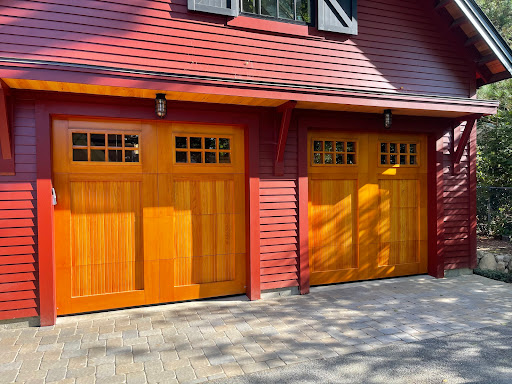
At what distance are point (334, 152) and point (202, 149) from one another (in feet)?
6.72

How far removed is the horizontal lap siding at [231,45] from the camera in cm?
382

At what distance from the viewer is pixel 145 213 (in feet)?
14.4

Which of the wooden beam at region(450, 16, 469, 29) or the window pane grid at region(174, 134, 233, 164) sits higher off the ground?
the wooden beam at region(450, 16, 469, 29)

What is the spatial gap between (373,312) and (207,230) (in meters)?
2.34

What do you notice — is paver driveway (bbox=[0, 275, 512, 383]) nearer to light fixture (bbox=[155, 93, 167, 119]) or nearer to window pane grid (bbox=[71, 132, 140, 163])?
window pane grid (bbox=[71, 132, 140, 163])

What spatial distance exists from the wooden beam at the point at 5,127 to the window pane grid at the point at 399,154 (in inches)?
197

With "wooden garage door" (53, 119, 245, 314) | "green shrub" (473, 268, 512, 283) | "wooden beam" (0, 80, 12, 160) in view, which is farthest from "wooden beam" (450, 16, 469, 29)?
"wooden beam" (0, 80, 12, 160)

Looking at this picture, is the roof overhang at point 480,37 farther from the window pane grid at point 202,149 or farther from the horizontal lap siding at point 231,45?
the window pane grid at point 202,149

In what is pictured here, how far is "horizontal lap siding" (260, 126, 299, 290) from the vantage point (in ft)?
15.7

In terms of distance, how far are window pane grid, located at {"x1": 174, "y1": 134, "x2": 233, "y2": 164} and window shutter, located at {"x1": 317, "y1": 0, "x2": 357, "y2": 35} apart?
2194 mm

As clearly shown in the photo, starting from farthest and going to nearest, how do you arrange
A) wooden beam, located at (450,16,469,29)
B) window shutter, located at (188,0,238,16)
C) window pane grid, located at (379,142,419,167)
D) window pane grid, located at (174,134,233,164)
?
window pane grid, located at (379,142,419,167), wooden beam, located at (450,16,469,29), window pane grid, located at (174,134,233,164), window shutter, located at (188,0,238,16)

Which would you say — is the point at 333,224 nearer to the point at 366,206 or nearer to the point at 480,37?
the point at 366,206

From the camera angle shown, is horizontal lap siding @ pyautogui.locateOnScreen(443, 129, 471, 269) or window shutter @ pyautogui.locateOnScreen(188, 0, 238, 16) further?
horizontal lap siding @ pyautogui.locateOnScreen(443, 129, 471, 269)

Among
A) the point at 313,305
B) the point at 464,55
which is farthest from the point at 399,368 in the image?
the point at 464,55
